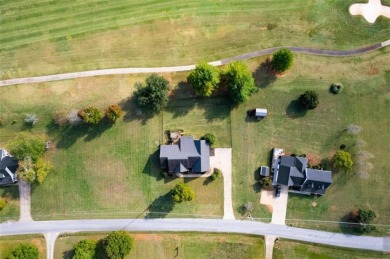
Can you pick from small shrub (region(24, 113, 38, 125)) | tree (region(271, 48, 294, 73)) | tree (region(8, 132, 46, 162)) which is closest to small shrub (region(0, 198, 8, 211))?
tree (region(8, 132, 46, 162))

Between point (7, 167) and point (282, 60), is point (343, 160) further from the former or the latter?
point (7, 167)

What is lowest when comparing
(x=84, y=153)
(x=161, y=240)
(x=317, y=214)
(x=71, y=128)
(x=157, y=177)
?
(x=161, y=240)

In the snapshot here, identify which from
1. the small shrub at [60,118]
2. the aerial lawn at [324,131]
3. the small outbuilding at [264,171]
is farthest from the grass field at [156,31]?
the small outbuilding at [264,171]

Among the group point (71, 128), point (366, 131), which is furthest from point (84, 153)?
point (366, 131)

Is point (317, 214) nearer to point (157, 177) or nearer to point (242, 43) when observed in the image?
point (157, 177)

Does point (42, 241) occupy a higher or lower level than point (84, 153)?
lower
